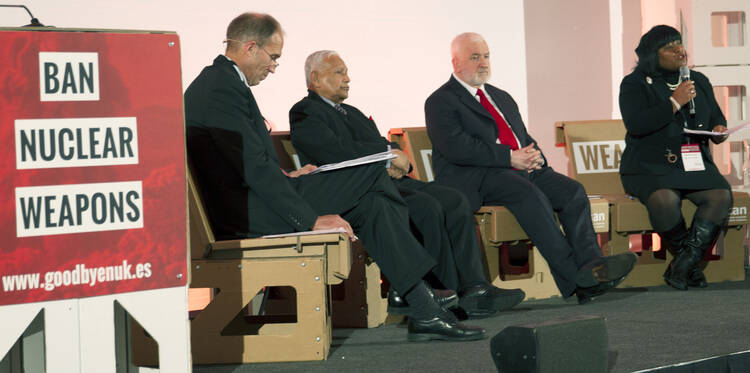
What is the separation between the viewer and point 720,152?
5223 mm

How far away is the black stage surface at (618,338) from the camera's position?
2643mm

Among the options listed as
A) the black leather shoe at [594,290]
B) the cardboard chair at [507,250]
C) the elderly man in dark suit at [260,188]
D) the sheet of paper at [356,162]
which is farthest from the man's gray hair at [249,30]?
the black leather shoe at [594,290]

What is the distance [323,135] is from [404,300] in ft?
2.30

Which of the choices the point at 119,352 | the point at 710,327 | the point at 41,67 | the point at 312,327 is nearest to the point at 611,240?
the point at 710,327

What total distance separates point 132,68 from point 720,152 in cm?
404

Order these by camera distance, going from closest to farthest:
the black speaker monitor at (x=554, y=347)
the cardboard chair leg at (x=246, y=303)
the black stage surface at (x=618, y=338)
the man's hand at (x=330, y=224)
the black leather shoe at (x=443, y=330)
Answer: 1. the black speaker monitor at (x=554, y=347)
2. the black stage surface at (x=618, y=338)
3. the cardboard chair leg at (x=246, y=303)
4. the man's hand at (x=330, y=224)
5. the black leather shoe at (x=443, y=330)

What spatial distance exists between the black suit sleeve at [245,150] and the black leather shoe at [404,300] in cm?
57

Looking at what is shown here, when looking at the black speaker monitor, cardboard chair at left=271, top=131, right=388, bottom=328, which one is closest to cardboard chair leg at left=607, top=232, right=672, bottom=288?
cardboard chair at left=271, top=131, right=388, bottom=328

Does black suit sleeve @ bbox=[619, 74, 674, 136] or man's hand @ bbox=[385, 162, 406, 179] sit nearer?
man's hand @ bbox=[385, 162, 406, 179]

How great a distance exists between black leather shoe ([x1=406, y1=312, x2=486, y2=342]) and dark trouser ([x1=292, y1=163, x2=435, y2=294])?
14 centimetres

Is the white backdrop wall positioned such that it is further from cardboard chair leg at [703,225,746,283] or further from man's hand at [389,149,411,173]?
cardboard chair leg at [703,225,746,283]

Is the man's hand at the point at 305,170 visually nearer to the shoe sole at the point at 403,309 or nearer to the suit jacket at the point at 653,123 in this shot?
the shoe sole at the point at 403,309

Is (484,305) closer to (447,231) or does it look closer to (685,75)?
(447,231)

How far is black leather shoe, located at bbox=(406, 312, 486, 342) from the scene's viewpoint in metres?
3.02
